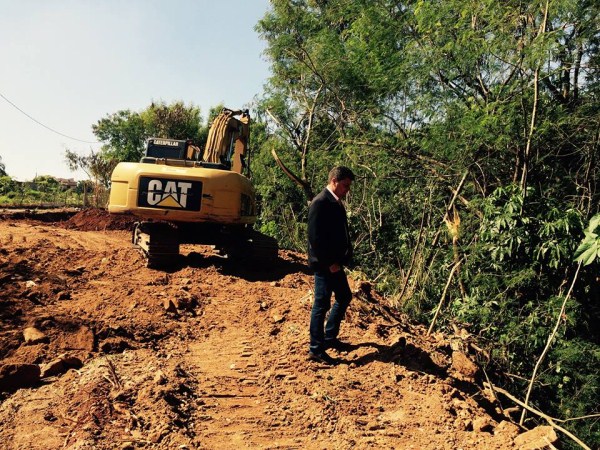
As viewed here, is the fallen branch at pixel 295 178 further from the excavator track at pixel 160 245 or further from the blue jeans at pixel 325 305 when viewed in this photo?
the blue jeans at pixel 325 305

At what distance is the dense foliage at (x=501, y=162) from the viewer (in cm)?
602

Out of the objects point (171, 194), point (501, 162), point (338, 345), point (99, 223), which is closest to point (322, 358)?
point (338, 345)

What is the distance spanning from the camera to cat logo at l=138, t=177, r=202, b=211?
7.40 m

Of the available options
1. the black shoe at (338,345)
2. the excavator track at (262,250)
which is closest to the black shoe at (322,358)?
the black shoe at (338,345)

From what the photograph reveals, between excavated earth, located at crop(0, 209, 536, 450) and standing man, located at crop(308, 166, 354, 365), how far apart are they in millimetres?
389

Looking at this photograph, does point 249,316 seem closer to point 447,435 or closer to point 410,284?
point 447,435

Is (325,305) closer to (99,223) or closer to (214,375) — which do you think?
(214,375)

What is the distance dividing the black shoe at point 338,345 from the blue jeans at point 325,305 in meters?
0.06

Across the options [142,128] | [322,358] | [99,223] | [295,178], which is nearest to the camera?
[322,358]

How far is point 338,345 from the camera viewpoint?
15.2 ft

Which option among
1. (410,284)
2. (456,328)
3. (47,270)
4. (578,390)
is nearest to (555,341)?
(578,390)

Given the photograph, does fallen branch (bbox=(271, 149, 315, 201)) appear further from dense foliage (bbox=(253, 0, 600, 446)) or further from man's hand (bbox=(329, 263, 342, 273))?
man's hand (bbox=(329, 263, 342, 273))

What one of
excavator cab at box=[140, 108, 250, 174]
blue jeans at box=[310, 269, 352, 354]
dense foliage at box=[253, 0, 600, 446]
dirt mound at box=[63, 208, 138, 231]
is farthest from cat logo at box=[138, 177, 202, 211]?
dirt mound at box=[63, 208, 138, 231]

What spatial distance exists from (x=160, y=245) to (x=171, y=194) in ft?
2.97
